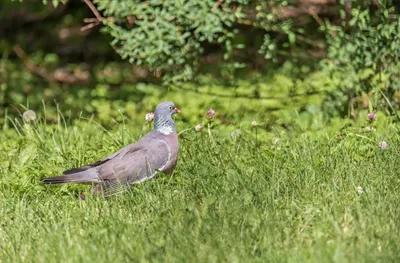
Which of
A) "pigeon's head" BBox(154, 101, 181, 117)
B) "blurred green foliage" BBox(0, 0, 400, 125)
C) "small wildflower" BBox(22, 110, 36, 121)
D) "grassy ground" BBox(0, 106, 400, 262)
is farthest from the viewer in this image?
"blurred green foliage" BBox(0, 0, 400, 125)

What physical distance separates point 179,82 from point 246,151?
1905 mm

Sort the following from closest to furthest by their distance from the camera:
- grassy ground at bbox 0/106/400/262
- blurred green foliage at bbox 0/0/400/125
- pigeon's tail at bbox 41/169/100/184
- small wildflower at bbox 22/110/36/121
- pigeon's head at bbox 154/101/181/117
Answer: grassy ground at bbox 0/106/400/262
pigeon's tail at bbox 41/169/100/184
pigeon's head at bbox 154/101/181/117
small wildflower at bbox 22/110/36/121
blurred green foliage at bbox 0/0/400/125

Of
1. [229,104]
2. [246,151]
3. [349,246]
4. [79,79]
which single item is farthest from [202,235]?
[79,79]

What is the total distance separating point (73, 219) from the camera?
4699mm

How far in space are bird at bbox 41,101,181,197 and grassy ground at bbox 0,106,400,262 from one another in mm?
94

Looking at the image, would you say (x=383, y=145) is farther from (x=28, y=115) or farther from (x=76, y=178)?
(x=28, y=115)

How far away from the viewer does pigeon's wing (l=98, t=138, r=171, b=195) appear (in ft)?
17.1

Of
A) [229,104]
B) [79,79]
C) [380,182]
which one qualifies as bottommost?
[79,79]

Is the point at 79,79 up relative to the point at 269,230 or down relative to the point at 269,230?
down

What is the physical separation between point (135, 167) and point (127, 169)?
49mm

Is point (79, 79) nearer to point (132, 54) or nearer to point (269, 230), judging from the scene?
point (132, 54)

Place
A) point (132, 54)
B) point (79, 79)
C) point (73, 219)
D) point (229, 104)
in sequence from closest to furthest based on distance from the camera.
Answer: point (73, 219) < point (132, 54) < point (229, 104) < point (79, 79)

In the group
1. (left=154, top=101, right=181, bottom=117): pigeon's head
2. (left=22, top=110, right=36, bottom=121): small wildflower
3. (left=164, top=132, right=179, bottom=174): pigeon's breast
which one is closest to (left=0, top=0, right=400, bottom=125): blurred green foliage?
(left=22, top=110, right=36, bottom=121): small wildflower

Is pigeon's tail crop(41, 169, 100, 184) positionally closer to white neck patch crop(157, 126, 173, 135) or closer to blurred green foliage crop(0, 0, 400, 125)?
white neck patch crop(157, 126, 173, 135)
